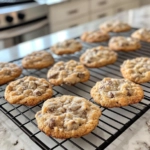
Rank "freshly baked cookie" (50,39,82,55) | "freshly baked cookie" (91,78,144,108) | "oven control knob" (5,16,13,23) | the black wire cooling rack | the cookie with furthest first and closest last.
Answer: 1. "oven control knob" (5,16,13,23)
2. "freshly baked cookie" (50,39,82,55)
3. the cookie
4. "freshly baked cookie" (91,78,144,108)
5. the black wire cooling rack

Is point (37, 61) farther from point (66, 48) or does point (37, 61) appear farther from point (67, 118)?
point (67, 118)

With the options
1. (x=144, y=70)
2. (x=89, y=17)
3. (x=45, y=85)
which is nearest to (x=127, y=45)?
(x=144, y=70)

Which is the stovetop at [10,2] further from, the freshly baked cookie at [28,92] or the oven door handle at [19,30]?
the freshly baked cookie at [28,92]

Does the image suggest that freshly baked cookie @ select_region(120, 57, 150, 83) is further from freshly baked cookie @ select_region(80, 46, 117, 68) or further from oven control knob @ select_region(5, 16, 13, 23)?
oven control knob @ select_region(5, 16, 13, 23)

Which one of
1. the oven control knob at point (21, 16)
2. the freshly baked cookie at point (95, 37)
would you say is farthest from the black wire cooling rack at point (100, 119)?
the oven control knob at point (21, 16)

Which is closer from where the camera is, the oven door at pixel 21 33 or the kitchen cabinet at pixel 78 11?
the oven door at pixel 21 33

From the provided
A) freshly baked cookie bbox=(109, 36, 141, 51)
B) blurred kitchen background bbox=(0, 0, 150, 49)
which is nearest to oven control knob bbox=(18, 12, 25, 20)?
blurred kitchen background bbox=(0, 0, 150, 49)

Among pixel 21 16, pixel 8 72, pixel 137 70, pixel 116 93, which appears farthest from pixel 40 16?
pixel 116 93
